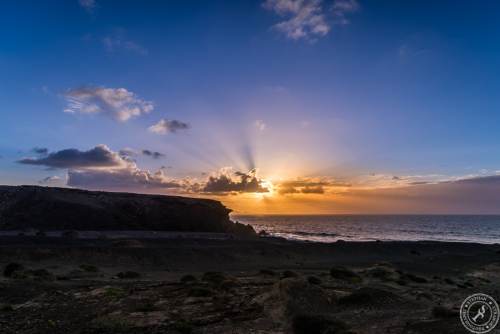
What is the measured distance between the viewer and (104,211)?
280ft

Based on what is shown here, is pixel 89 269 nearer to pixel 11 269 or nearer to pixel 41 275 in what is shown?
pixel 41 275

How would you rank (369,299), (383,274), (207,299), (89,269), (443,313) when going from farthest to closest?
1. (89,269)
2. (383,274)
3. (207,299)
4. (369,299)
5. (443,313)

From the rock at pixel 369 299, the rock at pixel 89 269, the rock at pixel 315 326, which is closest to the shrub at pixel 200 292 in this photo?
the rock at pixel 369 299

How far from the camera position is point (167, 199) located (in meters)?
98.1

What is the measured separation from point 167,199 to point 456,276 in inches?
2936

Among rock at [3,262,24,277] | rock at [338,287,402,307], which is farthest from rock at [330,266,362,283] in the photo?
rock at [3,262,24,277]

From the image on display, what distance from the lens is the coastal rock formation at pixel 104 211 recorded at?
79062mm

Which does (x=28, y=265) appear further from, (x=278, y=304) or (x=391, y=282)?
(x=391, y=282)

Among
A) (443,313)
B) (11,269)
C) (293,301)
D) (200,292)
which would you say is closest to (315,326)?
(293,301)

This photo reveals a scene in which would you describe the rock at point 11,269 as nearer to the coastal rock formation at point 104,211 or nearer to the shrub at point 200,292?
the shrub at point 200,292

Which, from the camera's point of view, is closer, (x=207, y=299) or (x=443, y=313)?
(x=443, y=313)

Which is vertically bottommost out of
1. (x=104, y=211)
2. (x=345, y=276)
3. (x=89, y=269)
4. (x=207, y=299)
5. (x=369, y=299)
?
(x=345, y=276)

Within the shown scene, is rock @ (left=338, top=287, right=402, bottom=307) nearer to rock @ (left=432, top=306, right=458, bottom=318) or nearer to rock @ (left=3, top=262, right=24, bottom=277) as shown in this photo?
rock @ (left=432, top=306, right=458, bottom=318)

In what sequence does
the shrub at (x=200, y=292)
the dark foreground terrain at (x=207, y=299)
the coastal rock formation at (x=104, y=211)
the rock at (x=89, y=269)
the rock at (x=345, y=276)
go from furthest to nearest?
the coastal rock formation at (x=104, y=211) → the rock at (x=89, y=269) → the rock at (x=345, y=276) → the shrub at (x=200, y=292) → the dark foreground terrain at (x=207, y=299)
